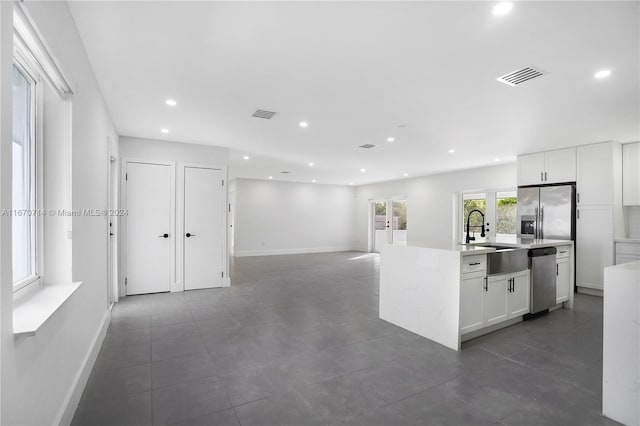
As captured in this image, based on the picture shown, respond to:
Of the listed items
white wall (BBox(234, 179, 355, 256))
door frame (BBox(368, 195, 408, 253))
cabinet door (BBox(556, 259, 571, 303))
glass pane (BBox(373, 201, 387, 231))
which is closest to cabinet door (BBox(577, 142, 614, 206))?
cabinet door (BBox(556, 259, 571, 303))

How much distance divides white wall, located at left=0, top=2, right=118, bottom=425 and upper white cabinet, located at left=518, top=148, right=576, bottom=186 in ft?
23.1

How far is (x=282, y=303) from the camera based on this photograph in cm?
466

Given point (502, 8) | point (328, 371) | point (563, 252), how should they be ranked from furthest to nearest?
point (563, 252) < point (328, 371) < point (502, 8)

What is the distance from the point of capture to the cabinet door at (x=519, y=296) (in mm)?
3572

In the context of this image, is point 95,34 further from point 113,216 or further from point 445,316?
point 445,316

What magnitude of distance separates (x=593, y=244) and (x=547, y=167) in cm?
156

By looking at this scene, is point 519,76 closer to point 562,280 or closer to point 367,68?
point 367,68

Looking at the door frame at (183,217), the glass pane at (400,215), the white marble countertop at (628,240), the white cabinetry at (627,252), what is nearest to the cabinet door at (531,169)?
the white marble countertop at (628,240)

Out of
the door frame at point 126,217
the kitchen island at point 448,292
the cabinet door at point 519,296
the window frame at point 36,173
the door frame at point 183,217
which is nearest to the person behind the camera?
the window frame at point 36,173

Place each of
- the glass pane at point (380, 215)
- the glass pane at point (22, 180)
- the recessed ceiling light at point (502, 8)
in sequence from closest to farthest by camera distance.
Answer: the glass pane at point (22, 180), the recessed ceiling light at point (502, 8), the glass pane at point (380, 215)

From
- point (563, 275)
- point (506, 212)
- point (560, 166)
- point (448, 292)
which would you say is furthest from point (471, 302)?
point (506, 212)

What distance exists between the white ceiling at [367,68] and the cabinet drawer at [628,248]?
170 centimetres

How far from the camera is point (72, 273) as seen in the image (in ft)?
6.88

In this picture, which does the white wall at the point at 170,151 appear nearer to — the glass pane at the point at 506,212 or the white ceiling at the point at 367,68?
the white ceiling at the point at 367,68
